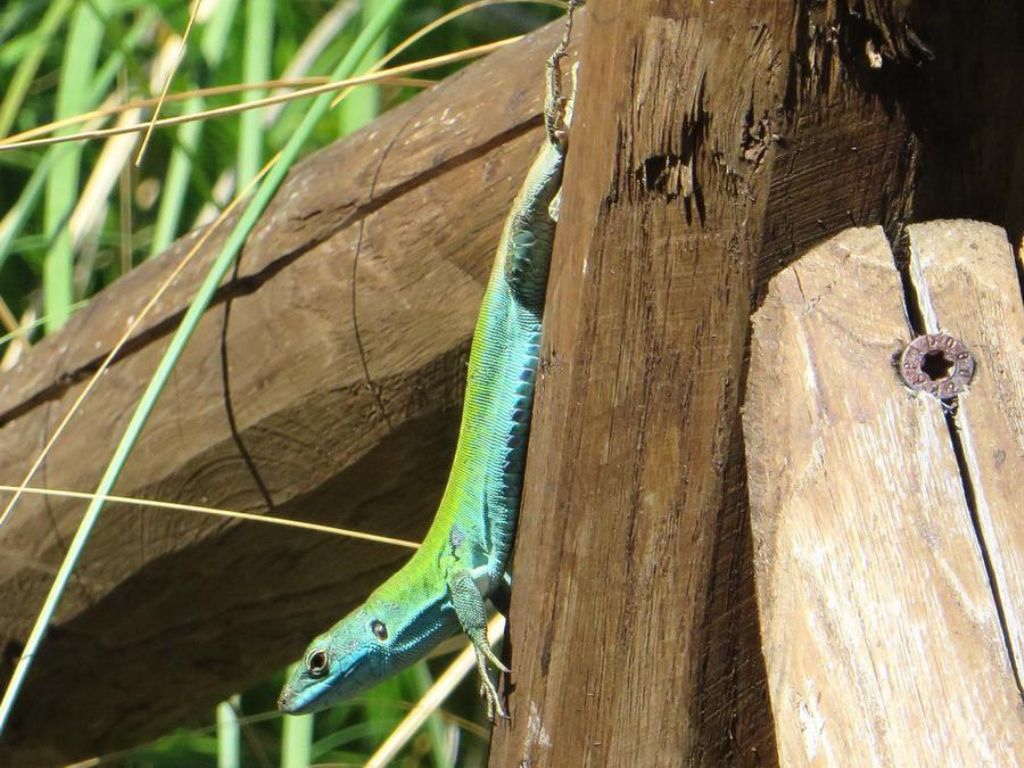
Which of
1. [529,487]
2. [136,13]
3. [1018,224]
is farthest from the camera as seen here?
[136,13]

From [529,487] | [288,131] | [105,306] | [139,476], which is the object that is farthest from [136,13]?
[529,487]

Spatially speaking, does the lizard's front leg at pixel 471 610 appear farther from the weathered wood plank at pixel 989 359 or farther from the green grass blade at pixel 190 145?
the green grass blade at pixel 190 145

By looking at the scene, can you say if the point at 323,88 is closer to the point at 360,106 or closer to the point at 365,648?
the point at 365,648

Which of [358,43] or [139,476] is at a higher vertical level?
[358,43]

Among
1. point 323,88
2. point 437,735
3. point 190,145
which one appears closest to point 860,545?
point 323,88

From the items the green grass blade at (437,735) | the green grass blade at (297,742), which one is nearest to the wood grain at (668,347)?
the green grass blade at (297,742)

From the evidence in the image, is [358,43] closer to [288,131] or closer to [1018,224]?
[1018,224]

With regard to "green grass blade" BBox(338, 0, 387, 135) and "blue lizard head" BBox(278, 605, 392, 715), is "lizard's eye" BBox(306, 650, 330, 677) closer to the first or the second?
"blue lizard head" BBox(278, 605, 392, 715)
